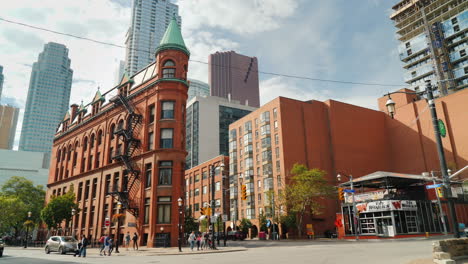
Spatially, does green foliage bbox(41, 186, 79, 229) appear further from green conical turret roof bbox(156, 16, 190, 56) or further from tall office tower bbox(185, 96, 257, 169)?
tall office tower bbox(185, 96, 257, 169)

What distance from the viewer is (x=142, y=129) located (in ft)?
144

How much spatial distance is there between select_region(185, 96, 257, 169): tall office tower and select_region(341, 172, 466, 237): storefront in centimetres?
6166

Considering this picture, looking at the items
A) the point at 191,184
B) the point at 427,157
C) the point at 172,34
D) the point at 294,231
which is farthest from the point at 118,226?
the point at 427,157

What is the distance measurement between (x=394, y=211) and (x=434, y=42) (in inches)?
3442

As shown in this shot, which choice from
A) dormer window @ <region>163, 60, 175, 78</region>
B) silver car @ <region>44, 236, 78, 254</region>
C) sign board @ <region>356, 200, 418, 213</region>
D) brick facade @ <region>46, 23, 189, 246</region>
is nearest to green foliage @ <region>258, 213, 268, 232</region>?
sign board @ <region>356, 200, 418, 213</region>

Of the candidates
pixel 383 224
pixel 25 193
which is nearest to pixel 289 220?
pixel 383 224

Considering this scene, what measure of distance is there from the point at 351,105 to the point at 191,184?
47057mm

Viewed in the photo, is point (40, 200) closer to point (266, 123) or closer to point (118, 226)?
point (118, 226)

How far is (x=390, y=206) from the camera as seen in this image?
44.2 metres

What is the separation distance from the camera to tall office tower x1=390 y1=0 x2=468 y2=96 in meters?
104

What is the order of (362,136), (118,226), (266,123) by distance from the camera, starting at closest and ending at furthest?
(118,226)
(266,123)
(362,136)

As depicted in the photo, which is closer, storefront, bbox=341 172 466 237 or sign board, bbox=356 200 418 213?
sign board, bbox=356 200 418 213

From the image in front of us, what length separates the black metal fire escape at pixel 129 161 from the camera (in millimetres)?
41500

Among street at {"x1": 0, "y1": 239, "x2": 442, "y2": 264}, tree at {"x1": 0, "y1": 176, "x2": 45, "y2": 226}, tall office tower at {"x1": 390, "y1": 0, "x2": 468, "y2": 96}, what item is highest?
tall office tower at {"x1": 390, "y1": 0, "x2": 468, "y2": 96}
